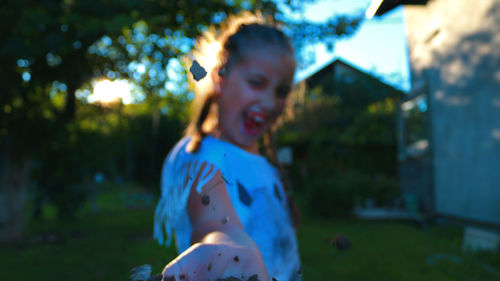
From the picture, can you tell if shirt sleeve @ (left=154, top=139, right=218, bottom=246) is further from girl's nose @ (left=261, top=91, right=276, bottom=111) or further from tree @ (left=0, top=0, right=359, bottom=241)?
tree @ (left=0, top=0, right=359, bottom=241)

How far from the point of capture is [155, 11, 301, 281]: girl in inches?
35.4

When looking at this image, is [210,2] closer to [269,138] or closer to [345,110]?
[269,138]

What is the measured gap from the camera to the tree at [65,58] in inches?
198

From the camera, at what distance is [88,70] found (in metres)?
7.50

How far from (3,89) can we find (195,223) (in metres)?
6.55

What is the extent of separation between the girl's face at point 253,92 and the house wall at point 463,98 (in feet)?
20.5

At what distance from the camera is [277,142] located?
5.21m

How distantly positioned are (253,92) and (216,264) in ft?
2.06

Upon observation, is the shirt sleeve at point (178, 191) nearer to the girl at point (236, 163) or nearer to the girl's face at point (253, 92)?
the girl at point (236, 163)

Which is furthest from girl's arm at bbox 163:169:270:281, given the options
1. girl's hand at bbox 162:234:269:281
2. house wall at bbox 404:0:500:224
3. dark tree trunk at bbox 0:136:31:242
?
dark tree trunk at bbox 0:136:31:242

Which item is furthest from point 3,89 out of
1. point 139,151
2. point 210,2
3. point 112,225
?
point 139,151

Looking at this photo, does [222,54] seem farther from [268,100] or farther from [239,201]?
[239,201]

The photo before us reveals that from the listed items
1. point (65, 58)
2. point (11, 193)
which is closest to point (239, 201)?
point (65, 58)

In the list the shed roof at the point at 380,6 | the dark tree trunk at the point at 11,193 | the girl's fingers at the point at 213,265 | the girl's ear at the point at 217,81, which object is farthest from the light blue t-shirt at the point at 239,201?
the dark tree trunk at the point at 11,193
